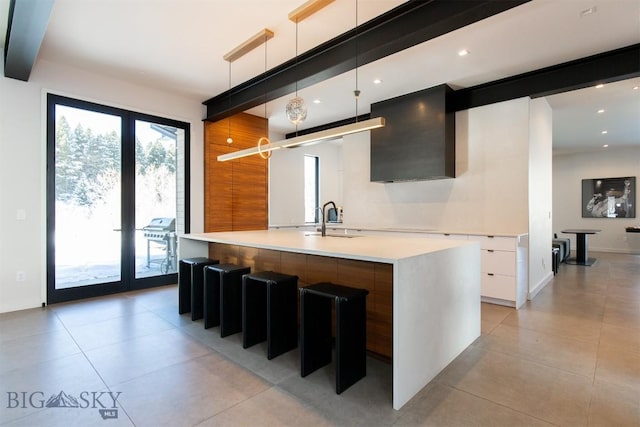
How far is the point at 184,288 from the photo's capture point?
146 inches

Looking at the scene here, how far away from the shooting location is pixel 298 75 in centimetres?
373

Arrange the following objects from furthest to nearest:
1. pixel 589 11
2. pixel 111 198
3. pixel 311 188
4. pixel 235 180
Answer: pixel 311 188 < pixel 235 180 < pixel 111 198 < pixel 589 11

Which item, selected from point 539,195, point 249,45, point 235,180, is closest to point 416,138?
point 539,195

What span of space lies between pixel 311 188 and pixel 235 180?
3.08 m

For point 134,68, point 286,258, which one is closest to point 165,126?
point 134,68

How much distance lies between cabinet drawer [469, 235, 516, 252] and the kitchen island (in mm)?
1350

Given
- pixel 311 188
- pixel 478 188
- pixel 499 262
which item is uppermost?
pixel 311 188

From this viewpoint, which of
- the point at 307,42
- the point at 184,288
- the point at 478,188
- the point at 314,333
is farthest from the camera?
the point at 478,188

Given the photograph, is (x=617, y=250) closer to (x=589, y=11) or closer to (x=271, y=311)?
(x=589, y=11)

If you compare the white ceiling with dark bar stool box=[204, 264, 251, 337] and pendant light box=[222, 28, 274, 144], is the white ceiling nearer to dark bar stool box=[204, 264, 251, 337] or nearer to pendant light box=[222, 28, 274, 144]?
pendant light box=[222, 28, 274, 144]

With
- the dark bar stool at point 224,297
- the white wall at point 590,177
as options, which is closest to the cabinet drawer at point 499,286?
the dark bar stool at point 224,297

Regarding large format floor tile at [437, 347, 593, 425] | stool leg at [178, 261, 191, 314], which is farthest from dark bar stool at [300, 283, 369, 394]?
stool leg at [178, 261, 191, 314]

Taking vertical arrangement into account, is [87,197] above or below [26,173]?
below

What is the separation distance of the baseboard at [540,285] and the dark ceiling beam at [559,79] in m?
2.61
